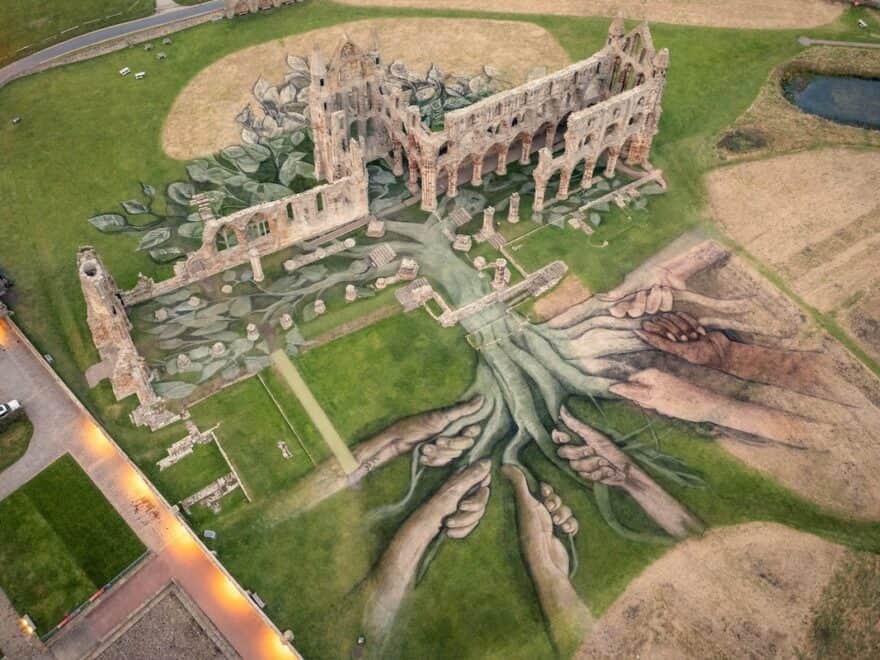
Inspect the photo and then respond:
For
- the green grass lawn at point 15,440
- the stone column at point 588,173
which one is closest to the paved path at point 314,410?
the green grass lawn at point 15,440

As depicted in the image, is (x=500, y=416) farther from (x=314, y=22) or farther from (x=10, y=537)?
(x=314, y=22)

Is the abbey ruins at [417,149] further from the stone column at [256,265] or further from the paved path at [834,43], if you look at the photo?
the paved path at [834,43]

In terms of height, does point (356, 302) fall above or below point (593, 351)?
above

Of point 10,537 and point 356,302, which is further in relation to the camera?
point 356,302

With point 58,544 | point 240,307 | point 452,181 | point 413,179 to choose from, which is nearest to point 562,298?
point 452,181

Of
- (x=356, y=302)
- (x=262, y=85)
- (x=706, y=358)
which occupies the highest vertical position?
(x=262, y=85)

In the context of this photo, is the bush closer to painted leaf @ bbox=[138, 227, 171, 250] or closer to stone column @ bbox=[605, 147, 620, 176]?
painted leaf @ bbox=[138, 227, 171, 250]

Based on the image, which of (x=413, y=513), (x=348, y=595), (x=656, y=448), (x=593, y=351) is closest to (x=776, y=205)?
(x=593, y=351)
